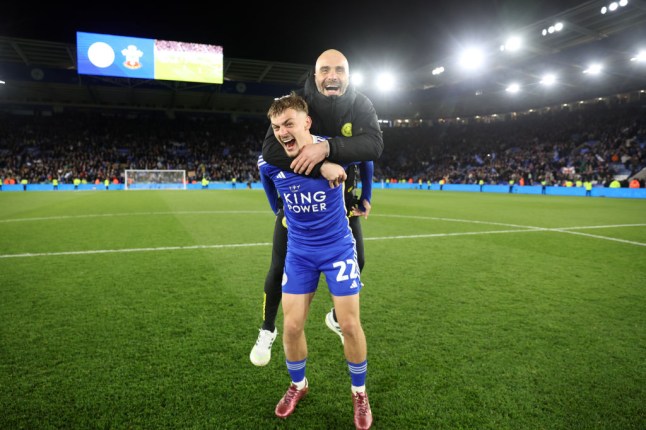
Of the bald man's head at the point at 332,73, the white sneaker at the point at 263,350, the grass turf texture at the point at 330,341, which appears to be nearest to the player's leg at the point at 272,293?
the white sneaker at the point at 263,350

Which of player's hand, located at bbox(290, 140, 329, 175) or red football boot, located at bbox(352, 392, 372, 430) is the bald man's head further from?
red football boot, located at bbox(352, 392, 372, 430)

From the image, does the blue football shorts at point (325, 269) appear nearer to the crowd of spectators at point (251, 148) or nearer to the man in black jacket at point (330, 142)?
the man in black jacket at point (330, 142)

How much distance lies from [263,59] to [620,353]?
32.2 meters

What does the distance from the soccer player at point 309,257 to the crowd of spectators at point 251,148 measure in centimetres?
3109

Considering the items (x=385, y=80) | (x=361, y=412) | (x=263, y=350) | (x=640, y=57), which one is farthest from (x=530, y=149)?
(x=361, y=412)

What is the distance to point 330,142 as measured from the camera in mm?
2318

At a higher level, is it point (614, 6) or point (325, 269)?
point (614, 6)

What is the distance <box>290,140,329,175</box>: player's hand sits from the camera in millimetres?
2230

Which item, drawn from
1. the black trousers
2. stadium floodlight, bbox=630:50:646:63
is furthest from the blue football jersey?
stadium floodlight, bbox=630:50:646:63

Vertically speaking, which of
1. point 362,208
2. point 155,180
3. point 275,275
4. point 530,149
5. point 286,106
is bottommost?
point 155,180

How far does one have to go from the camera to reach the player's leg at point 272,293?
9.89ft

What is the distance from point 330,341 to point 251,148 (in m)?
43.6

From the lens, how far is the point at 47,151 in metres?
38.1

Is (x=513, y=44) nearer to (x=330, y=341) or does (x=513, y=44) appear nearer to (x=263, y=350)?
(x=330, y=341)
